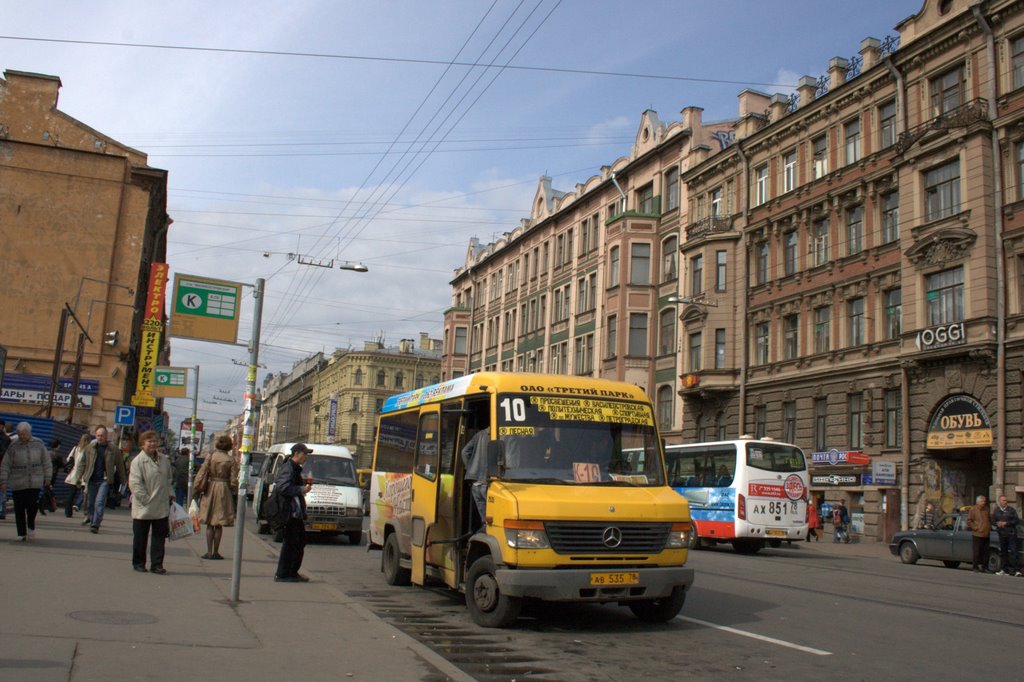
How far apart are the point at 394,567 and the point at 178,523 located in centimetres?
292

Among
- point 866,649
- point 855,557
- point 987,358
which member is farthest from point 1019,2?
point 866,649

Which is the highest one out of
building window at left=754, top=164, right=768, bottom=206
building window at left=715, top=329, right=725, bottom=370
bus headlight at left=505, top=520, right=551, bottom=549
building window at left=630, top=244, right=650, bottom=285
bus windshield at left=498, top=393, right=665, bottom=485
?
building window at left=754, top=164, right=768, bottom=206

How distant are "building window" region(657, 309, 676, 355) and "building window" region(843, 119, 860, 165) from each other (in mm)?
12265

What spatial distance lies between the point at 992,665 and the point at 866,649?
1.06m

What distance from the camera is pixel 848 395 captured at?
A: 114 feet

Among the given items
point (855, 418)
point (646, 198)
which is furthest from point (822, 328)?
point (646, 198)

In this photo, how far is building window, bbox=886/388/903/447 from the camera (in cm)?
3197

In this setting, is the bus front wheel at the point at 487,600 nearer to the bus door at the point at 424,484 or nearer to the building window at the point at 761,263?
the bus door at the point at 424,484

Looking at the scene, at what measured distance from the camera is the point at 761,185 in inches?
1610

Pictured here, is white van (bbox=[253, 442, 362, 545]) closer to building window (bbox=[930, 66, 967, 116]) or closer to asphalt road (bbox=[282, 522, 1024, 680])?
asphalt road (bbox=[282, 522, 1024, 680])

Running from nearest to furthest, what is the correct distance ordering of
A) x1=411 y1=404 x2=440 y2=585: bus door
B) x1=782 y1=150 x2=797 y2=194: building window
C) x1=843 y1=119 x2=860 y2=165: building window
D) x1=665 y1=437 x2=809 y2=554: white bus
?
1. x1=411 y1=404 x2=440 y2=585: bus door
2. x1=665 y1=437 x2=809 y2=554: white bus
3. x1=843 y1=119 x2=860 y2=165: building window
4. x1=782 y1=150 x2=797 y2=194: building window

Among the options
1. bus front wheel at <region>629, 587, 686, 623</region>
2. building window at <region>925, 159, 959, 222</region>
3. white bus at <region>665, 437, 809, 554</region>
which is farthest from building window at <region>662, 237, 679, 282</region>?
bus front wheel at <region>629, 587, 686, 623</region>

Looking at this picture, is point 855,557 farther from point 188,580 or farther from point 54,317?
point 54,317

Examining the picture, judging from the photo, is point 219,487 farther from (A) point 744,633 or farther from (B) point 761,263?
(B) point 761,263
